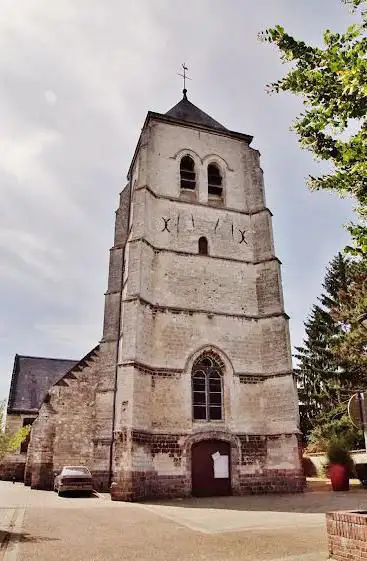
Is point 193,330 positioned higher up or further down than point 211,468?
higher up

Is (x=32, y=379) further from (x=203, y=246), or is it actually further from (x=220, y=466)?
(x=220, y=466)

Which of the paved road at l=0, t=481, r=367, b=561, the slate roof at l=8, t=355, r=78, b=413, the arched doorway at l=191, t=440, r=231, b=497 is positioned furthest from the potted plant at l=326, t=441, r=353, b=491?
the slate roof at l=8, t=355, r=78, b=413

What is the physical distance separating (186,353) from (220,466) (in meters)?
4.35

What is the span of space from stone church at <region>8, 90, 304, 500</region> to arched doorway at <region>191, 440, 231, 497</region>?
41 mm

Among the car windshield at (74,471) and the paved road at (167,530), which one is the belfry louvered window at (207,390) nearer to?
the paved road at (167,530)

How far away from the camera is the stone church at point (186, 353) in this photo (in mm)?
15219

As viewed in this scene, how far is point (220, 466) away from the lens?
15719mm

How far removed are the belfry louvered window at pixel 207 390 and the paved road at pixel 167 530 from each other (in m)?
3.84

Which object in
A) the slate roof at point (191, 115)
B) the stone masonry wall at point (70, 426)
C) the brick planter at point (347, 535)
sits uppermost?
the slate roof at point (191, 115)

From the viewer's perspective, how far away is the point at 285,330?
57.4 ft

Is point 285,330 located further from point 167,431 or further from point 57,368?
point 57,368

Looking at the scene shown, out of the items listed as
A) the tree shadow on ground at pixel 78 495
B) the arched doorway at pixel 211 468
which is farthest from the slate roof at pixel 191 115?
the tree shadow on ground at pixel 78 495

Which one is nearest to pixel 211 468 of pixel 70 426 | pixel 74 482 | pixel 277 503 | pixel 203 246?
pixel 277 503

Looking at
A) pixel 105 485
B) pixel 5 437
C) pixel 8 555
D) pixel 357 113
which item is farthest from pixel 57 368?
pixel 357 113
